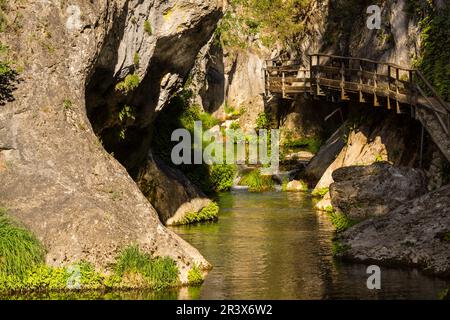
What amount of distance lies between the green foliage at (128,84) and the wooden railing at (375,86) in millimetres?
10289

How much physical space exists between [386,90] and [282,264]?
46.2 feet

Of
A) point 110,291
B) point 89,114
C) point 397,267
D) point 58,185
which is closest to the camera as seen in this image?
point 110,291

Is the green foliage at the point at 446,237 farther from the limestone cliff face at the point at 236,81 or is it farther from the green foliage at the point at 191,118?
the limestone cliff face at the point at 236,81

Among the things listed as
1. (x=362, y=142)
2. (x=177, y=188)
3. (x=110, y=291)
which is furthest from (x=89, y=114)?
(x=362, y=142)

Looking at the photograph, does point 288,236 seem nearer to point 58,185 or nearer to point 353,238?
point 353,238

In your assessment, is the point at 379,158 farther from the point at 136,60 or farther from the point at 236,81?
the point at 236,81

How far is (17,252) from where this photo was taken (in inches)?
763

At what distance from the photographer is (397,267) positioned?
914 inches

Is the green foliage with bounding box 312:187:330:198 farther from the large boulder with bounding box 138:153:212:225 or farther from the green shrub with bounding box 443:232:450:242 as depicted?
the green shrub with bounding box 443:232:450:242

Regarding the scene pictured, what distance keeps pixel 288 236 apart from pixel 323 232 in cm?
152

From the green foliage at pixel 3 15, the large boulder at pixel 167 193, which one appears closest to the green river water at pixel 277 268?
the large boulder at pixel 167 193

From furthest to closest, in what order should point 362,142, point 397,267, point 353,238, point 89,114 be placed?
point 362,142 < point 89,114 < point 353,238 < point 397,267

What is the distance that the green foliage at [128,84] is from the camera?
28.3m
